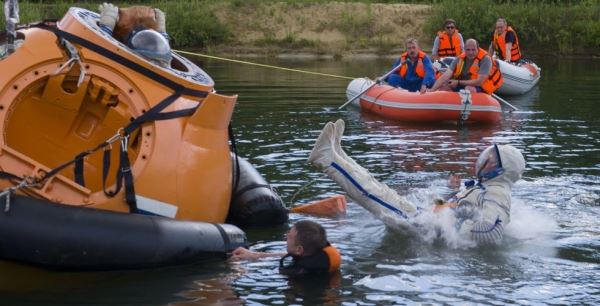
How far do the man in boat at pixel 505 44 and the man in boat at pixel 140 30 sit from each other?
13006 millimetres

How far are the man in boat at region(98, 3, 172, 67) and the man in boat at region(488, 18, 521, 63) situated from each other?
13.0 m

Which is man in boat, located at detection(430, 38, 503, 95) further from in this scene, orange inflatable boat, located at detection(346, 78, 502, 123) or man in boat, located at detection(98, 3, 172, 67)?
man in boat, located at detection(98, 3, 172, 67)

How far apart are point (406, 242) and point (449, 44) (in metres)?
11.8

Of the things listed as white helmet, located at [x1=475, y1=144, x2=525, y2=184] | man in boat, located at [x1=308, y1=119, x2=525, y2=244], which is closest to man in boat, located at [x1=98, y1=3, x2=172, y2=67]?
man in boat, located at [x1=308, y1=119, x2=525, y2=244]

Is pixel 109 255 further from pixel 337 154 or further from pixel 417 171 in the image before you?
pixel 417 171

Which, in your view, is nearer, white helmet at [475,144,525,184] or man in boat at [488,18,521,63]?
white helmet at [475,144,525,184]

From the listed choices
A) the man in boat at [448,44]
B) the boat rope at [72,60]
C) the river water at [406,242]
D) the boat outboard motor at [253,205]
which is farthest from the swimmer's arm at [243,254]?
the man in boat at [448,44]

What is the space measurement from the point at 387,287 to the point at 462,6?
2387 centimetres

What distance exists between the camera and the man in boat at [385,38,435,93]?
631 inches

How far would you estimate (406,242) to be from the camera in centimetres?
804

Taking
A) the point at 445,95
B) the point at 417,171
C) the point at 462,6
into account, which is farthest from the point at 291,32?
the point at 417,171

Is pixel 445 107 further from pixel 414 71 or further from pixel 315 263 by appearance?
pixel 315 263

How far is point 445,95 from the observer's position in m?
14.9

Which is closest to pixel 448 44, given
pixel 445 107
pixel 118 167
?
pixel 445 107
